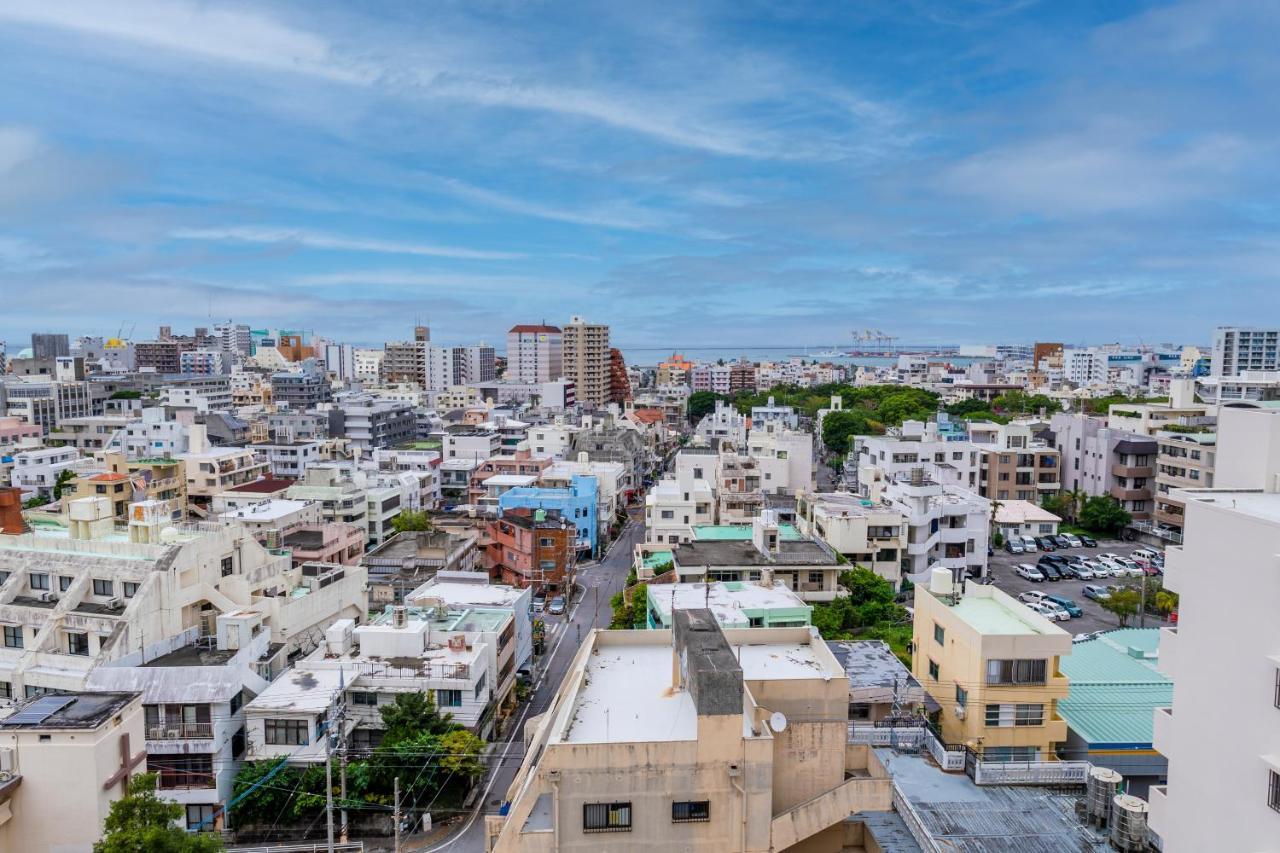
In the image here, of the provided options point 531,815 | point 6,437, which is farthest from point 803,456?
point 6,437

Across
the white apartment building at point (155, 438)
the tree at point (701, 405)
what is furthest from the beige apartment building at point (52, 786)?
the tree at point (701, 405)

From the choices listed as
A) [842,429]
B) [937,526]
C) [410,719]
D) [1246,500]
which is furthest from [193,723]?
[842,429]

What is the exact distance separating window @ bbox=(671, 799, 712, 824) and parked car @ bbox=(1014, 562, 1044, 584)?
33.4m

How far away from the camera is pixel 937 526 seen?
3766 cm

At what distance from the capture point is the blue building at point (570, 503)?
44781mm

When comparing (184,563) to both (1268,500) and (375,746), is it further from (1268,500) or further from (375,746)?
(1268,500)

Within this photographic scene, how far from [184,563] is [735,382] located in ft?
406

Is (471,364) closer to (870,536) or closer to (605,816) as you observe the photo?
(870,536)

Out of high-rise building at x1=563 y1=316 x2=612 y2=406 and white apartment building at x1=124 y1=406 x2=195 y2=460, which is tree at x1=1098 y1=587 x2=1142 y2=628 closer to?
white apartment building at x1=124 y1=406 x2=195 y2=460

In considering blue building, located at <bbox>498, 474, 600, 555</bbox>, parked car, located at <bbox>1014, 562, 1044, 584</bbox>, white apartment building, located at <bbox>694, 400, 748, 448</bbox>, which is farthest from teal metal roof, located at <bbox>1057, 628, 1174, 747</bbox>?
white apartment building, located at <bbox>694, 400, 748, 448</bbox>

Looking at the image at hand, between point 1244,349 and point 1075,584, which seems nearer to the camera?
point 1075,584

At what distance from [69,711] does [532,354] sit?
112458 millimetres

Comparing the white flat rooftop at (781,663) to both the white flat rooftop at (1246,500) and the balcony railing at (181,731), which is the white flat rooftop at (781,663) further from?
the balcony railing at (181,731)

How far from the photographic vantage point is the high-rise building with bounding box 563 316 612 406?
116 meters
